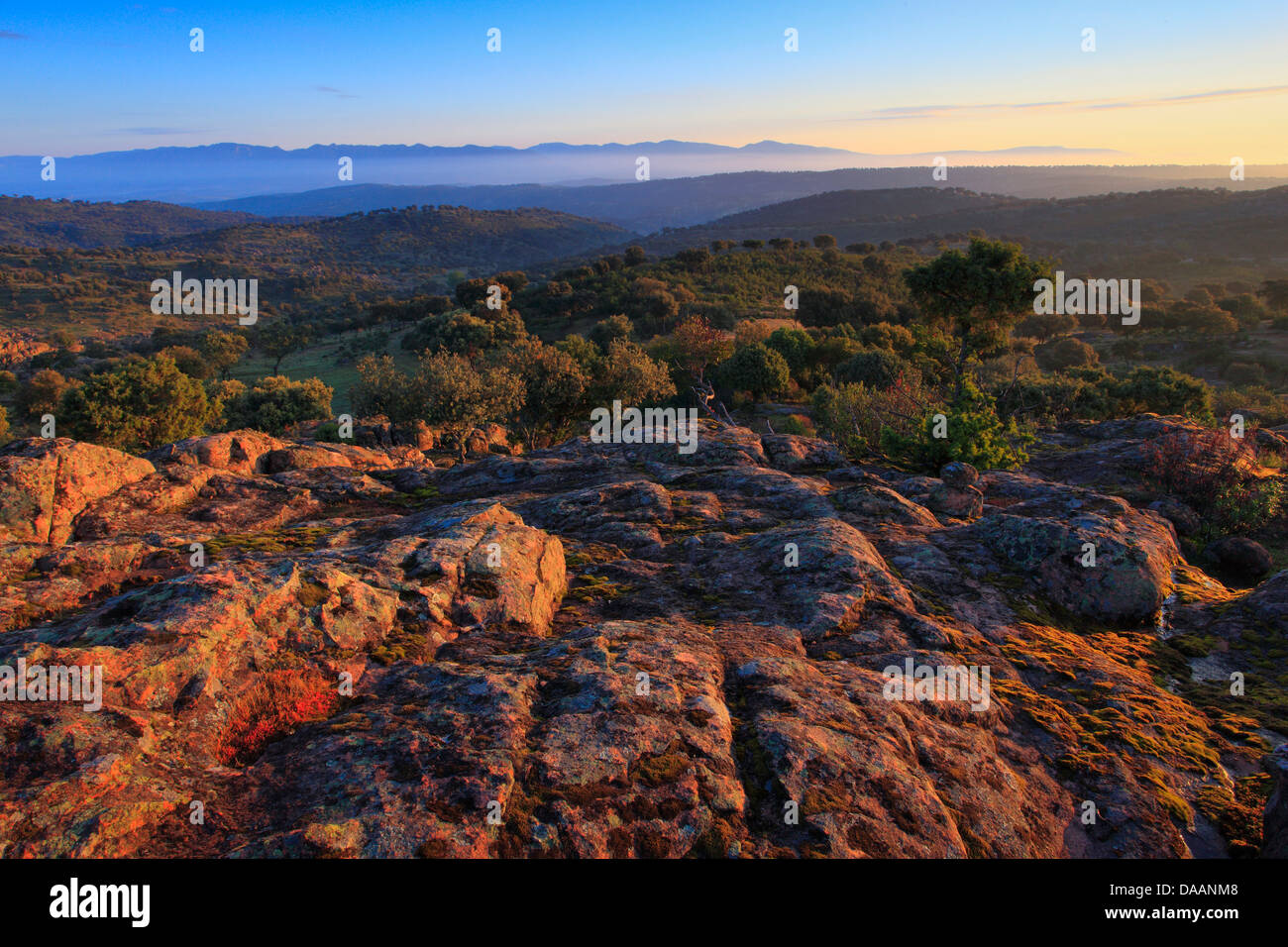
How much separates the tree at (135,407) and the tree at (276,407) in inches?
160

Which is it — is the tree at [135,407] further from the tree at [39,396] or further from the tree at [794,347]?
the tree at [794,347]

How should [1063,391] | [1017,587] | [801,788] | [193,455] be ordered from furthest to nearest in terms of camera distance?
[1063,391] → [193,455] → [1017,587] → [801,788]

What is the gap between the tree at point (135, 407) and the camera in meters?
32.7

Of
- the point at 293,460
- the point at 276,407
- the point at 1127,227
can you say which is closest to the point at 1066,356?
the point at 293,460

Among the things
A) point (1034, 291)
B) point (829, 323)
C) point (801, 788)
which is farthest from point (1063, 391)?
point (829, 323)

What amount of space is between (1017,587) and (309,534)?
12585 millimetres

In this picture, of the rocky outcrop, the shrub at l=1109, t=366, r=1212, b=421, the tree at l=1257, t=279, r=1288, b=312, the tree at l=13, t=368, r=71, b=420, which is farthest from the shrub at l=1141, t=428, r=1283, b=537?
the tree at l=13, t=368, r=71, b=420

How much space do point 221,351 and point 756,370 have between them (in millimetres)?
64368

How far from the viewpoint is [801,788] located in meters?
5.64

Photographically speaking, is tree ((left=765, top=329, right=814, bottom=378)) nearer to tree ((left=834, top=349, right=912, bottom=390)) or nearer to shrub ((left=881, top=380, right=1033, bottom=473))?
tree ((left=834, top=349, right=912, bottom=390))

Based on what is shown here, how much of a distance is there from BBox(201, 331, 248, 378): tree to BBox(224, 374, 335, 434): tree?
3800 cm

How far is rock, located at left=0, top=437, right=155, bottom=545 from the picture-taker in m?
10.8

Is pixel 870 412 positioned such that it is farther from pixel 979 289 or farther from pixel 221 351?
pixel 221 351
